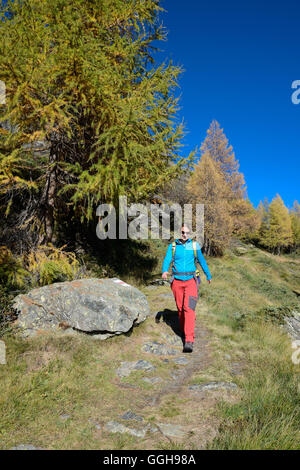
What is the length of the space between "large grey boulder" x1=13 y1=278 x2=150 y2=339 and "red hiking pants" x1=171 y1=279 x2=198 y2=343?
1.03m

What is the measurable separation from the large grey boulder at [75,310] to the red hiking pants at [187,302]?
1.03 metres

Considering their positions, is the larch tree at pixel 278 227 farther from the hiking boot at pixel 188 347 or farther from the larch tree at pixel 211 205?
the hiking boot at pixel 188 347

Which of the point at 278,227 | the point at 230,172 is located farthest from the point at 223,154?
the point at 278,227

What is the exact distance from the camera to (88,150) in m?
7.90

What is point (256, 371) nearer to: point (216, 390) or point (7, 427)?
point (216, 390)

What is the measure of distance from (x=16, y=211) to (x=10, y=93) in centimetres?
357

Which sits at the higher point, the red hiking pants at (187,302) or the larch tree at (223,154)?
the larch tree at (223,154)

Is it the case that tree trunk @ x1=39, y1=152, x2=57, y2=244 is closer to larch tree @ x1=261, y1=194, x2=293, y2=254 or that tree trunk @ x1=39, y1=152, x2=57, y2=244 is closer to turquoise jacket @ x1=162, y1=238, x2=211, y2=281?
turquoise jacket @ x1=162, y1=238, x2=211, y2=281

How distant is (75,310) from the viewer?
5.18 meters

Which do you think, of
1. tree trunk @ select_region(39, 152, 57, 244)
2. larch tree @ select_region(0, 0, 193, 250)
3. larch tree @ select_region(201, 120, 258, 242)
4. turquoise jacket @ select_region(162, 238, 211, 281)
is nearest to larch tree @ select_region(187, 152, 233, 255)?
larch tree @ select_region(201, 120, 258, 242)

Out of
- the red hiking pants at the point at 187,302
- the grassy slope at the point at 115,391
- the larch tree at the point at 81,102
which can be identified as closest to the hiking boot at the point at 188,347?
the red hiking pants at the point at 187,302

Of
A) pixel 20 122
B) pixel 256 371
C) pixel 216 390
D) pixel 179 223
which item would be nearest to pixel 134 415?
pixel 216 390

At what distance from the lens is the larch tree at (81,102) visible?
5973 millimetres

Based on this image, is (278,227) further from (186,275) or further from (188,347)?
(188,347)
